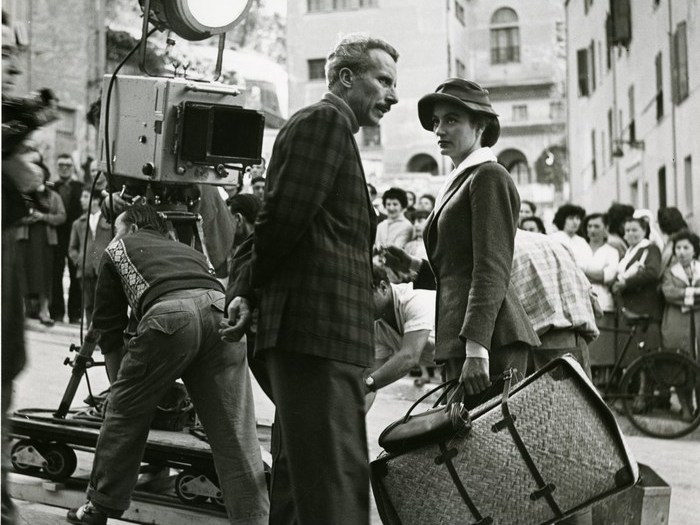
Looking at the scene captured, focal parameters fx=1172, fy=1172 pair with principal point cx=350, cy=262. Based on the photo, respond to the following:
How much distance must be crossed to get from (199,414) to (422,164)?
49.7 m

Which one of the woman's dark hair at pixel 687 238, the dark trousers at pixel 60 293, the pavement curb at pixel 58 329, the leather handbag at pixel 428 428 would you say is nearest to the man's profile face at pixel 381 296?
the leather handbag at pixel 428 428

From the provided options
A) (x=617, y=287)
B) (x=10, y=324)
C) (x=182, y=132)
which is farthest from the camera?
(x=617, y=287)

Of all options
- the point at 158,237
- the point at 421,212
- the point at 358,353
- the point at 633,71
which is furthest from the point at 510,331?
the point at 633,71

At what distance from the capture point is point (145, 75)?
5980mm

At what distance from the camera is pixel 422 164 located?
5459 cm

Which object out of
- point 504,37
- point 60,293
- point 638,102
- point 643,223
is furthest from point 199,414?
point 504,37

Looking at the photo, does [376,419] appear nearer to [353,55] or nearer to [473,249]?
[473,249]

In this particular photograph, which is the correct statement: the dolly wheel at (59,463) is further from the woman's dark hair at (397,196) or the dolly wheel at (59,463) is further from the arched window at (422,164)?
the arched window at (422,164)

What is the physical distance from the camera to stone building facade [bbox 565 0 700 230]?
17.8m

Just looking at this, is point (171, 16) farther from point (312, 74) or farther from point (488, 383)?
point (312, 74)

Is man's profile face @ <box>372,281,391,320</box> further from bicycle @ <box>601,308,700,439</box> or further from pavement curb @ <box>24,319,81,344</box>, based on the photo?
pavement curb @ <box>24,319,81,344</box>

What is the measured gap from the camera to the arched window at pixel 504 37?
64125mm

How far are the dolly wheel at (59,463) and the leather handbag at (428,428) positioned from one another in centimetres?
280

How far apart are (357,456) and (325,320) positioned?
18.7 inches
